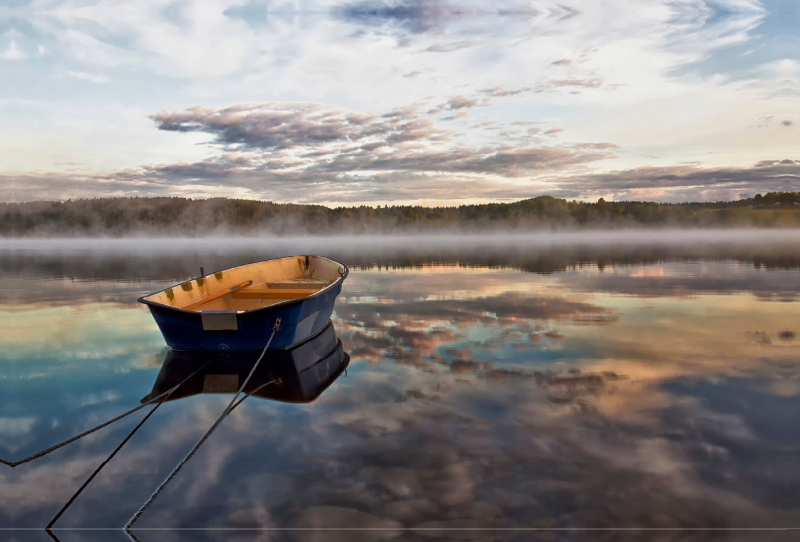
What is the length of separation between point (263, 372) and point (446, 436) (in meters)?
5.25

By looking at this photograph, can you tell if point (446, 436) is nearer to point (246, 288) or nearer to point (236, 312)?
point (236, 312)

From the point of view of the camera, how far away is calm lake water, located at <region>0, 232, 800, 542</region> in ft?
17.0

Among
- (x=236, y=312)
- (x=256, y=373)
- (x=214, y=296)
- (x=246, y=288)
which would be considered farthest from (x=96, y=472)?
(x=246, y=288)

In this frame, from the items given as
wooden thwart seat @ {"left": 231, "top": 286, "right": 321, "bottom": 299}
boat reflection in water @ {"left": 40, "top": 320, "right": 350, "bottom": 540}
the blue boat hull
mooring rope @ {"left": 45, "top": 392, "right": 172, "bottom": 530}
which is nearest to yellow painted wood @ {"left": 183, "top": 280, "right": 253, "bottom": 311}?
wooden thwart seat @ {"left": 231, "top": 286, "right": 321, "bottom": 299}

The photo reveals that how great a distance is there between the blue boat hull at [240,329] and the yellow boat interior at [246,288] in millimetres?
746

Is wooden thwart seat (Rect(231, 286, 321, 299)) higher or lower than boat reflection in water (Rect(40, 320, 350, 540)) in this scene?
higher

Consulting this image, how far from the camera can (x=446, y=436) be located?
707 centimetres

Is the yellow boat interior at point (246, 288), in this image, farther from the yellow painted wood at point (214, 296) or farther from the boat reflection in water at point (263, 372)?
the boat reflection in water at point (263, 372)

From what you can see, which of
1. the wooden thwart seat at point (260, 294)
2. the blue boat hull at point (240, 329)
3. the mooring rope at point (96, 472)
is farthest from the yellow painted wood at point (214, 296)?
the mooring rope at point (96, 472)

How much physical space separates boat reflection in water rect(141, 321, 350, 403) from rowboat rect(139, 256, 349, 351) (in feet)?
1.39

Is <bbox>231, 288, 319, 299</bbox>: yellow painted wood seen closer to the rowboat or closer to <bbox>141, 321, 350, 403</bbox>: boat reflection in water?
the rowboat

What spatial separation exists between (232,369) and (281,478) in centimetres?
570

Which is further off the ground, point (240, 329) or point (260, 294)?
point (260, 294)

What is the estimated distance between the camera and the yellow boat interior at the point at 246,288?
44.5ft
